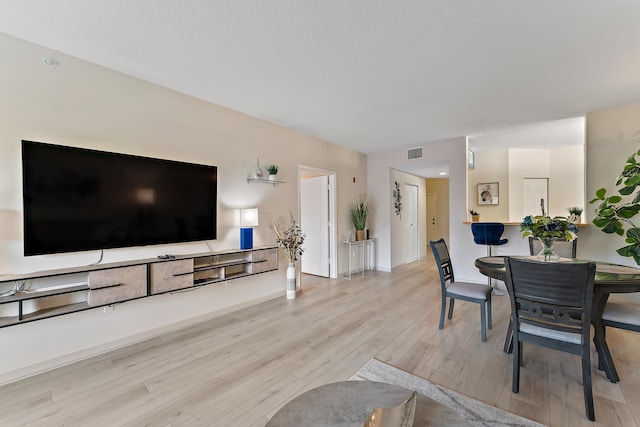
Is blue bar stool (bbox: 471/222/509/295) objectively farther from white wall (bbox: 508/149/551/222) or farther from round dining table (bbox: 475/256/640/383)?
white wall (bbox: 508/149/551/222)

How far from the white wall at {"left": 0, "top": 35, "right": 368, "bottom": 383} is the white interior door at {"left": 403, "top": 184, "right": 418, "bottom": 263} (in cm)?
381

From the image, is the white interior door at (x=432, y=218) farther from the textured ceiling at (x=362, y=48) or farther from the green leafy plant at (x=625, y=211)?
the textured ceiling at (x=362, y=48)

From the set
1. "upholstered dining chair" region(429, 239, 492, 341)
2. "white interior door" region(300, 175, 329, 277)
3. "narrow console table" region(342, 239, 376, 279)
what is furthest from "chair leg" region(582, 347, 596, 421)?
"white interior door" region(300, 175, 329, 277)

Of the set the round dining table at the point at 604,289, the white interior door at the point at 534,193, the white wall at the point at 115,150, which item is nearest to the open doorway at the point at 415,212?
the white interior door at the point at 534,193

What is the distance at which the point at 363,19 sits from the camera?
1.88 metres

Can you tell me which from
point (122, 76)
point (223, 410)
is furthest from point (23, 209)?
point (223, 410)

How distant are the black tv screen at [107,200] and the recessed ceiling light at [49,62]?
2.37ft

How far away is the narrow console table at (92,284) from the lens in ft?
6.50

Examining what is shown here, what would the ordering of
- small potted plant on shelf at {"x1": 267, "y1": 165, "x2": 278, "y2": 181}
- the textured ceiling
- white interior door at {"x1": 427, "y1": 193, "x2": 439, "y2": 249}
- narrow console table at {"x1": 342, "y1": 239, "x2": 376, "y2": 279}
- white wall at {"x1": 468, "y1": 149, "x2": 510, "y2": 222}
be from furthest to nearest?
white interior door at {"x1": 427, "y1": 193, "x2": 439, "y2": 249}, white wall at {"x1": 468, "y1": 149, "x2": 510, "y2": 222}, narrow console table at {"x1": 342, "y1": 239, "x2": 376, "y2": 279}, small potted plant on shelf at {"x1": 267, "y1": 165, "x2": 278, "y2": 181}, the textured ceiling

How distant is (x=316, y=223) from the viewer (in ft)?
17.7

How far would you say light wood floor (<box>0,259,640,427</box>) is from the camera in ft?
5.58

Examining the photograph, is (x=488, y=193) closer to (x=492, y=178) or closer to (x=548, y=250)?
(x=492, y=178)

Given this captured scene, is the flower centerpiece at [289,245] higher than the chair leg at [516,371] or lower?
higher

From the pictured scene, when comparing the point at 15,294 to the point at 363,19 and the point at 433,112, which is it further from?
the point at 433,112
